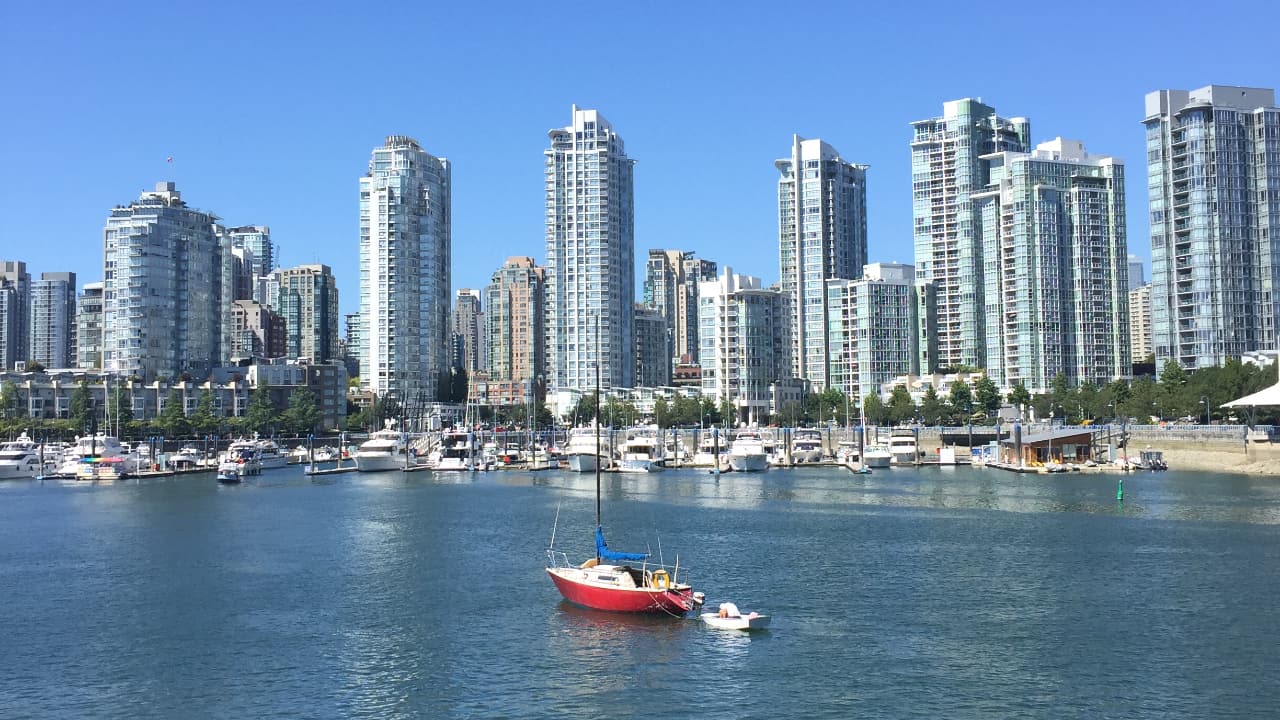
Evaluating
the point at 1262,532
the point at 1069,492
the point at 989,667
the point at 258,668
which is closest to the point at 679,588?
the point at 989,667

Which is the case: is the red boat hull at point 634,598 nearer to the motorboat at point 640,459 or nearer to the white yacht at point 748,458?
the motorboat at point 640,459

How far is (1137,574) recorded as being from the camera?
71.1 metres

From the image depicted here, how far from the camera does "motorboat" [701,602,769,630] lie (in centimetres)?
5650

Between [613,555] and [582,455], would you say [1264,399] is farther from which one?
[613,555]

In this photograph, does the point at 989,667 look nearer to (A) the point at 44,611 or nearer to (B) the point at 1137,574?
(B) the point at 1137,574

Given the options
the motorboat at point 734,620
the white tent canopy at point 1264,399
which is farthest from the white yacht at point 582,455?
the motorboat at point 734,620

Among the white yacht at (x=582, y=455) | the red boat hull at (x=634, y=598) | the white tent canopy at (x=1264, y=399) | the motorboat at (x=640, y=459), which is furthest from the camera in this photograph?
the white yacht at (x=582, y=455)

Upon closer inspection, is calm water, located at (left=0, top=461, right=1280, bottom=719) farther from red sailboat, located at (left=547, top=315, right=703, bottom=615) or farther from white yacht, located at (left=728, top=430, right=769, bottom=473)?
white yacht, located at (left=728, top=430, right=769, bottom=473)

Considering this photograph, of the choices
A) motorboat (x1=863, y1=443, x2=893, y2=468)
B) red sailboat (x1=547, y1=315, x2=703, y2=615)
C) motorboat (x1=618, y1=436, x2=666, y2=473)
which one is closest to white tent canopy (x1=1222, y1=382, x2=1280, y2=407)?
motorboat (x1=863, y1=443, x2=893, y2=468)

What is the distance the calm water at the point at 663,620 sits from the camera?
153 ft

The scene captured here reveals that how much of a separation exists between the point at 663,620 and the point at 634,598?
1893 millimetres

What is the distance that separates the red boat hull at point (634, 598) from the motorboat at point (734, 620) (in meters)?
1.71

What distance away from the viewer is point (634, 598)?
195 ft

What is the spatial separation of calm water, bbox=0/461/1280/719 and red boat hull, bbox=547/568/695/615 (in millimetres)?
891
